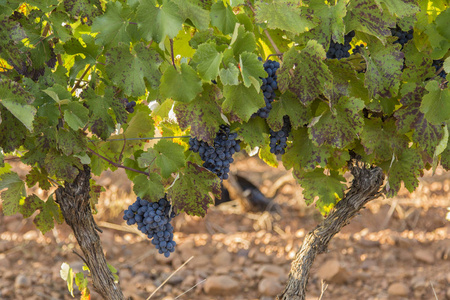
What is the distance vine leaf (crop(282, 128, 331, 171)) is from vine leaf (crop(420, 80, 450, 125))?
0.31 meters

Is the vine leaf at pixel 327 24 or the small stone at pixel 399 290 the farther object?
the small stone at pixel 399 290

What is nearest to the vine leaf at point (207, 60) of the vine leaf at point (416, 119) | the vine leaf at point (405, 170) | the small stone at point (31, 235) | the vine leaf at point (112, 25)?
the vine leaf at point (112, 25)

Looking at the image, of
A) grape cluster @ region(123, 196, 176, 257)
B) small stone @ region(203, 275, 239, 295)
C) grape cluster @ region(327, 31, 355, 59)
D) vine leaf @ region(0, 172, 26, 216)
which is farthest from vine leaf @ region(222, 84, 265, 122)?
small stone @ region(203, 275, 239, 295)

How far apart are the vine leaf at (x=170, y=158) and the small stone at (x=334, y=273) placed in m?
2.45

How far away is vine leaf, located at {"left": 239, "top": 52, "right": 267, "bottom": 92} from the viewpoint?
1199mm

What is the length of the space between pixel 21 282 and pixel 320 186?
2.50 metres

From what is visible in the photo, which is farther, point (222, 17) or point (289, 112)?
point (289, 112)

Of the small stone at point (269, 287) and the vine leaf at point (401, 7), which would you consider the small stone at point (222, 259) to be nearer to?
the small stone at point (269, 287)

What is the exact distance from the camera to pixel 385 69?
1.43 metres

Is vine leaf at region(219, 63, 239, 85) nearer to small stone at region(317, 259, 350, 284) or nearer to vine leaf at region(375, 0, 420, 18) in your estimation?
vine leaf at region(375, 0, 420, 18)

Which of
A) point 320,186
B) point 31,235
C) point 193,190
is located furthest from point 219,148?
point 31,235

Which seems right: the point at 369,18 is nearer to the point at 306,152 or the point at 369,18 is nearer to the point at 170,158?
the point at 306,152

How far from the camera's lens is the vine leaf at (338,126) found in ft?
4.58

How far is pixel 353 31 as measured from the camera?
1463mm
